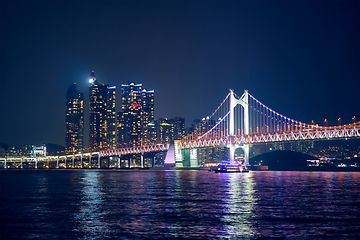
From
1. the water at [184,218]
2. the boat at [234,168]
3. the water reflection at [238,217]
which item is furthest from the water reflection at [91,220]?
the boat at [234,168]

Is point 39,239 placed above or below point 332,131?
below

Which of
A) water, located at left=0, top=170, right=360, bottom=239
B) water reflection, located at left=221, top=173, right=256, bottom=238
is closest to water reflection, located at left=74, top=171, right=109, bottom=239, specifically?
water, located at left=0, top=170, right=360, bottom=239

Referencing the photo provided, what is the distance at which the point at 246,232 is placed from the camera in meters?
18.6

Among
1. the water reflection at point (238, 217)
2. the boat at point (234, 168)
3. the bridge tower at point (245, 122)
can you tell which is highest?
the bridge tower at point (245, 122)

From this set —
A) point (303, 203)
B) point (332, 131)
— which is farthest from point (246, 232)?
point (332, 131)

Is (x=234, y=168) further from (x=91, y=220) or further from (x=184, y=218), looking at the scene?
(x=91, y=220)

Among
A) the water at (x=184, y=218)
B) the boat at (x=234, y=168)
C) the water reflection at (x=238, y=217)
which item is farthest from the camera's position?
the boat at (x=234, y=168)

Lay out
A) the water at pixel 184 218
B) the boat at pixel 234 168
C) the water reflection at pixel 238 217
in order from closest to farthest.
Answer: the water at pixel 184 218 < the water reflection at pixel 238 217 < the boat at pixel 234 168

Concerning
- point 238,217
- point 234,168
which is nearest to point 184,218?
point 238,217

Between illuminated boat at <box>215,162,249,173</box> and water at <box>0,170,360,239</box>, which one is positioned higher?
water at <box>0,170,360,239</box>

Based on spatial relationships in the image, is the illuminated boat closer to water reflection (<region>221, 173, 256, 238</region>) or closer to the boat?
the boat

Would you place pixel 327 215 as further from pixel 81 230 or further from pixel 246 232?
pixel 81 230

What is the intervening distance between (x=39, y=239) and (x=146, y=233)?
4.55 m

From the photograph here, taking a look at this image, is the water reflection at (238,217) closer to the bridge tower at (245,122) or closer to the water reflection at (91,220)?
the water reflection at (91,220)
